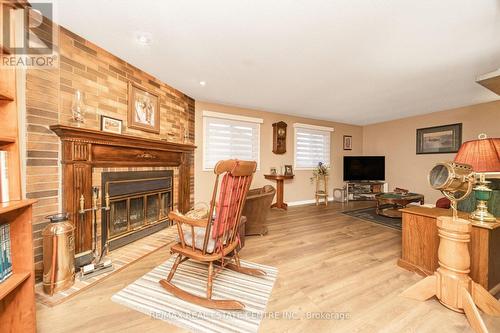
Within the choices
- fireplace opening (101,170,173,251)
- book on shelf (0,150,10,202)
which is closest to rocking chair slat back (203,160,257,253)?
book on shelf (0,150,10,202)

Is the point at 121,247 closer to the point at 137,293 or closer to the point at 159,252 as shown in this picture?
the point at 159,252

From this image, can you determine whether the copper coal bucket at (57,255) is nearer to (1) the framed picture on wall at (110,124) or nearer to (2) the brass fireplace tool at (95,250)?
(2) the brass fireplace tool at (95,250)

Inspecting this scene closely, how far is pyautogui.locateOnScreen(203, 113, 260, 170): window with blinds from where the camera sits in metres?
4.04

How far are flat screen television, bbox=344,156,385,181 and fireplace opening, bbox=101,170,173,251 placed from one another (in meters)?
4.83

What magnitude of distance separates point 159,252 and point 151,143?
1358mm

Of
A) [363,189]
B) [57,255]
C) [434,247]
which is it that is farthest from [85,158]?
[363,189]

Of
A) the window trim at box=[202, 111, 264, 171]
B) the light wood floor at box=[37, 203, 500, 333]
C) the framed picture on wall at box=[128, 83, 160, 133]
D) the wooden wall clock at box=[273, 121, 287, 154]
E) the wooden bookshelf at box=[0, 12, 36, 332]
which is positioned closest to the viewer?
the wooden bookshelf at box=[0, 12, 36, 332]

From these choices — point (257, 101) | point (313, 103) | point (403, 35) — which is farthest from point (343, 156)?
point (403, 35)

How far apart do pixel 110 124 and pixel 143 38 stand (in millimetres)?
998

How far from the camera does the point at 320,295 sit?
1604mm

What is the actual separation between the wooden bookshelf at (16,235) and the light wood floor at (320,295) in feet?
0.68

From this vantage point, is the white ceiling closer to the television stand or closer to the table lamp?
the table lamp

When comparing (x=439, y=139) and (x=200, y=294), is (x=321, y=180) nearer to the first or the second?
(x=439, y=139)

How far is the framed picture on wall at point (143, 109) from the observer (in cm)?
248
